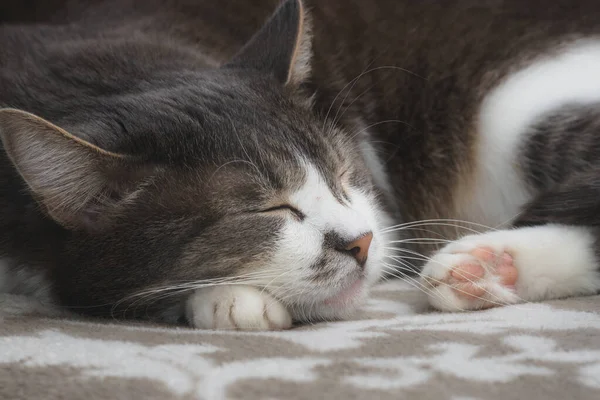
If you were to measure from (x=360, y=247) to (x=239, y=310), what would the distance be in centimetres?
22

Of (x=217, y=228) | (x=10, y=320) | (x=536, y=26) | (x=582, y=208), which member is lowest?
(x=10, y=320)

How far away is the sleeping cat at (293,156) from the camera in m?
1.10

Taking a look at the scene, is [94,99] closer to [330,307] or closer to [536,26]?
[330,307]

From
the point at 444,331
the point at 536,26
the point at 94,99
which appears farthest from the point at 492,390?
the point at 536,26

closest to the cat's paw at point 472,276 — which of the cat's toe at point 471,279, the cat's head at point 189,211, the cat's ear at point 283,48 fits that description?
the cat's toe at point 471,279

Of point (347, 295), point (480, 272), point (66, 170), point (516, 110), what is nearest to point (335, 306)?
point (347, 295)

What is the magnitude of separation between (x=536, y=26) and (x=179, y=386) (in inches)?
50.1

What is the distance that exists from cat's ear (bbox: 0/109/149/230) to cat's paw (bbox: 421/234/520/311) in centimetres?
55

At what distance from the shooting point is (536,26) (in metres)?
1.65

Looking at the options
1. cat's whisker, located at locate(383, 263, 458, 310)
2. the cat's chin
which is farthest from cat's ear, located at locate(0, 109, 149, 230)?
cat's whisker, located at locate(383, 263, 458, 310)

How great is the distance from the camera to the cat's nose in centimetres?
112

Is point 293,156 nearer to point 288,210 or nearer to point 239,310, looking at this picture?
point 288,210

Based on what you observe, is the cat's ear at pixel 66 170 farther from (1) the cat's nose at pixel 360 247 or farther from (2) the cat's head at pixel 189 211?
(1) the cat's nose at pixel 360 247

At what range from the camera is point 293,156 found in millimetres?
1192
